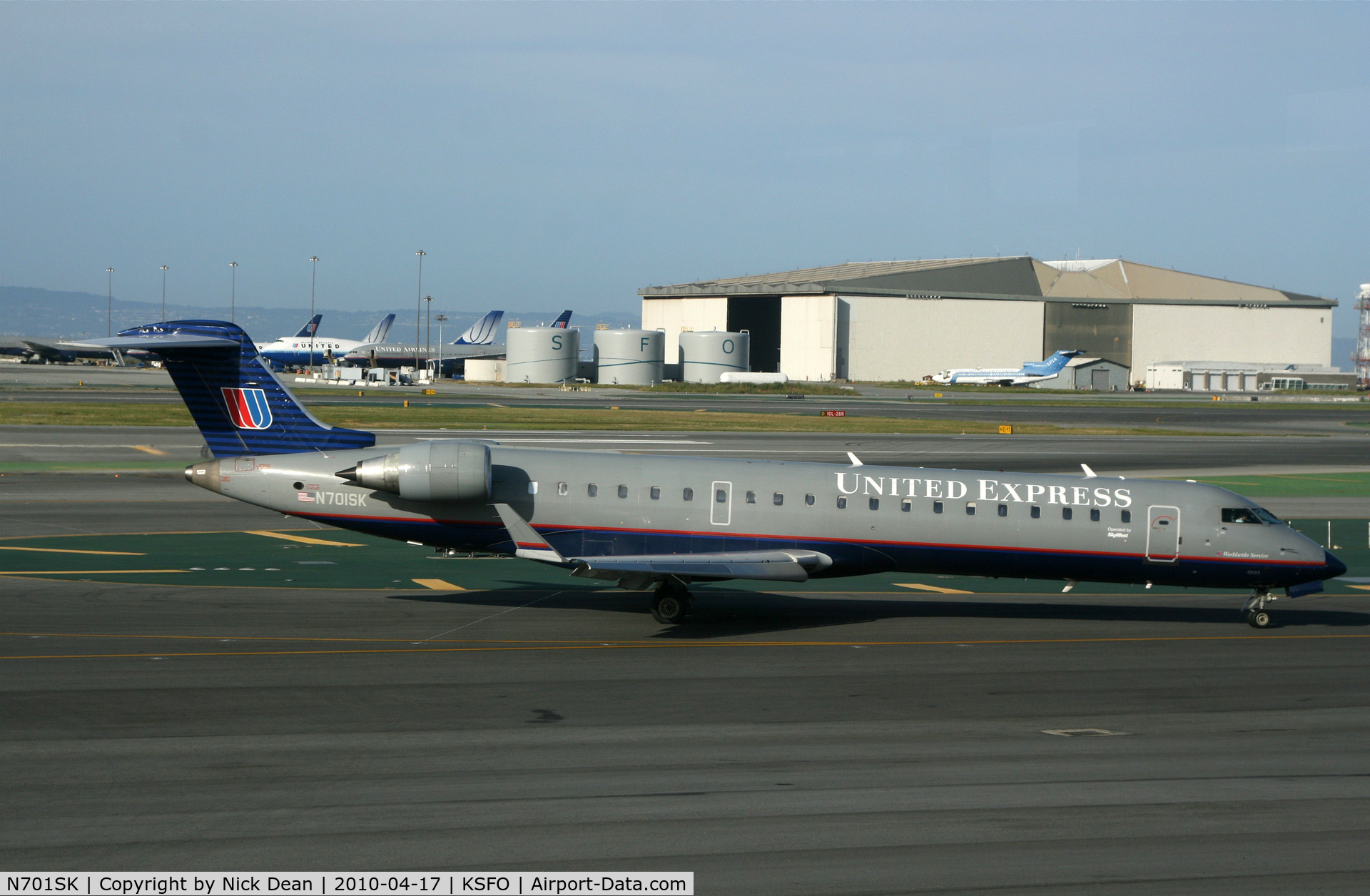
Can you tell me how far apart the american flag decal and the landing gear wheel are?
915cm

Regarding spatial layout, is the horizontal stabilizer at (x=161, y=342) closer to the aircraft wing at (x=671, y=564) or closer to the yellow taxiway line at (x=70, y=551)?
the aircraft wing at (x=671, y=564)

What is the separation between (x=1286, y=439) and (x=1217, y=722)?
212ft

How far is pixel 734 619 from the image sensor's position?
947 inches

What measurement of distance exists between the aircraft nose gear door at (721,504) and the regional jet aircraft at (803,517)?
1.3 inches

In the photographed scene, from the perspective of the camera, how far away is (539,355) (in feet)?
508

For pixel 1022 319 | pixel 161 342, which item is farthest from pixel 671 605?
pixel 1022 319

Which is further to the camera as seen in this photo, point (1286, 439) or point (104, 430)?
point (1286, 439)

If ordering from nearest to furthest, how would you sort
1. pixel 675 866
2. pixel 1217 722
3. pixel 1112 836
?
pixel 675 866 → pixel 1112 836 → pixel 1217 722

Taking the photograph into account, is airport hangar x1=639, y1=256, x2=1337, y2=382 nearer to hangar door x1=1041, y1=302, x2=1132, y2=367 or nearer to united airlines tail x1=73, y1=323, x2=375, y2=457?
hangar door x1=1041, y1=302, x2=1132, y2=367

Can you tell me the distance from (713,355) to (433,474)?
460 ft

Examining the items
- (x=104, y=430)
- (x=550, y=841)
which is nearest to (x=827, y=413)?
(x=104, y=430)

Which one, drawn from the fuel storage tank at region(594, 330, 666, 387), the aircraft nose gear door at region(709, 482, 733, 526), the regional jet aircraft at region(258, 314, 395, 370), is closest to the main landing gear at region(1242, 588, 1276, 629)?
the aircraft nose gear door at region(709, 482, 733, 526)

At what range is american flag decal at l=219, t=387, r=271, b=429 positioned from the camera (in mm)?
24312

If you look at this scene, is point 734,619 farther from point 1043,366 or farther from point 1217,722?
point 1043,366
